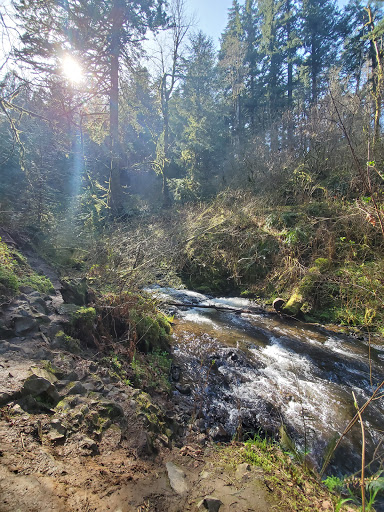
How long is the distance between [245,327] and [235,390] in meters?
2.42

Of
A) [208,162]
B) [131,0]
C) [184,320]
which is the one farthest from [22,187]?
[208,162]

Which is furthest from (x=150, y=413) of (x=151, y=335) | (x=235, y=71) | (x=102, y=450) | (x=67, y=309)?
(x=235, y=71)

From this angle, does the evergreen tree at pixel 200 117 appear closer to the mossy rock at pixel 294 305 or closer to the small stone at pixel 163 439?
the mossy rock at pixel 294 305

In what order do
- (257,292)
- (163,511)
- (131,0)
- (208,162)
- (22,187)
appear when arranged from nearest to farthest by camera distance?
(163,511) < (257,292) < (22,187) < (131,0) < (208,162)

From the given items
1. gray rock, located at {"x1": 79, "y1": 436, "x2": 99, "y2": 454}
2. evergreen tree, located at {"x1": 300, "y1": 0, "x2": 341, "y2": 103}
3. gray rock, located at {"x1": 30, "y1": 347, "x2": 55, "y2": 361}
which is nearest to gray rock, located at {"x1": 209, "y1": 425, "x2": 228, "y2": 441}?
gray rock, located at {"x1": 79, "y1": 436, "x2": 99, "y2": 454}

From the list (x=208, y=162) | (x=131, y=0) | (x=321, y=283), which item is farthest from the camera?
(x=208, y=162)

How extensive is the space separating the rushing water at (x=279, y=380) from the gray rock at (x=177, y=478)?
101cm

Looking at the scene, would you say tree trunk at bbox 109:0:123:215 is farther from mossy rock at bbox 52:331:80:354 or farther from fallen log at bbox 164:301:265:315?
mossy rock at bbox 52:331:80:354

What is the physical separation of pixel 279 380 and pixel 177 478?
259 centimetres

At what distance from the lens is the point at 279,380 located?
4016mm

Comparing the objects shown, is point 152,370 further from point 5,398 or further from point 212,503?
point 212,503

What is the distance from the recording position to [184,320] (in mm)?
6250

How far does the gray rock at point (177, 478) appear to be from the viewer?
179 centimetres

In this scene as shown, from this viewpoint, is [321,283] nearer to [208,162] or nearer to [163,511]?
[163,511]
